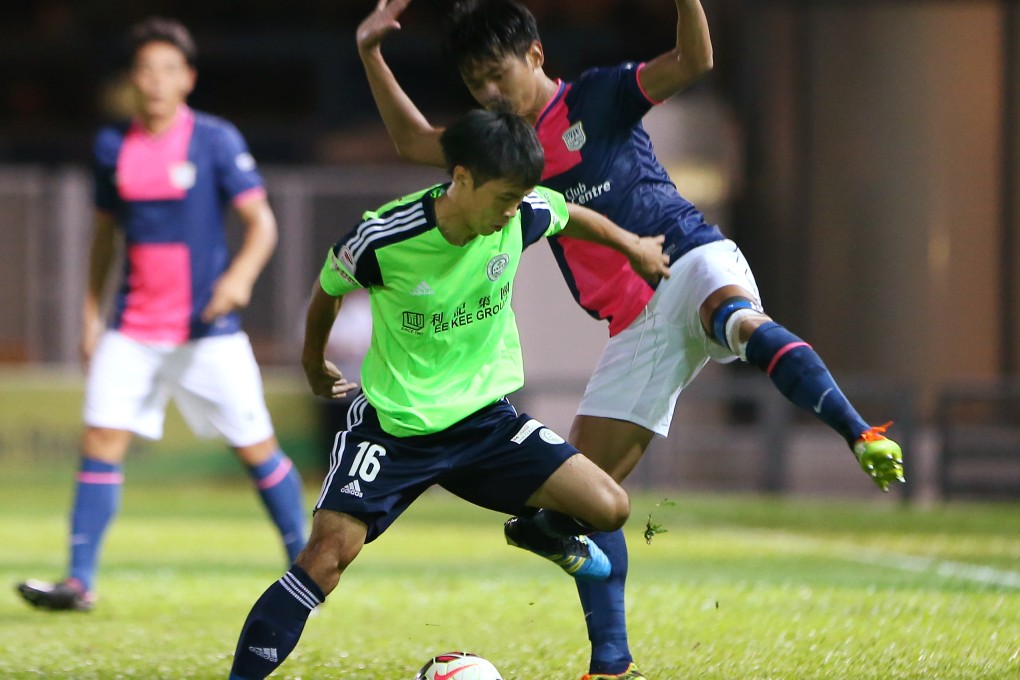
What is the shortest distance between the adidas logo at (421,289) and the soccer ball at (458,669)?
44.8 inches

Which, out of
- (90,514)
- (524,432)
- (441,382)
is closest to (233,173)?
(90,514)

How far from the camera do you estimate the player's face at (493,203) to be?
4.76 meters

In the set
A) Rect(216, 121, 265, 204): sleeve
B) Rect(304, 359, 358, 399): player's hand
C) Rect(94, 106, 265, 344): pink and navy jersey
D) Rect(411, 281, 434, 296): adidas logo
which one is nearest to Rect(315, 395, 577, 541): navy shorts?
Rect(304, 359, 358, 399): player's hand

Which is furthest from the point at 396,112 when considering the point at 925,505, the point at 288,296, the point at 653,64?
the point at 288,296

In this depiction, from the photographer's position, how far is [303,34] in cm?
2944

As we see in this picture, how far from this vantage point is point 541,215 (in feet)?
16.7

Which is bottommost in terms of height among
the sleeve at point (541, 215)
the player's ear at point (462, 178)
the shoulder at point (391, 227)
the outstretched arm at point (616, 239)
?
the outstretched arm at point (616, 239)

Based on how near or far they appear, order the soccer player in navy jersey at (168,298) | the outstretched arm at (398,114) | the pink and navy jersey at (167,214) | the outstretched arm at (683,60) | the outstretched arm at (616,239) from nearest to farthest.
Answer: the outstretched arm at (616,239)
the outstretched arm at (683,60)
the outstretched arm at (398,114)
the soccer player in navy jersey at (168,298)
the pink and navy jersey at (167,214)

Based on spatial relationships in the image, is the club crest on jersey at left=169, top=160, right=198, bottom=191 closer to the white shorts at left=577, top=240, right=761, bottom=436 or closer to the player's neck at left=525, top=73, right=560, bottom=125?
the player's neck at left=525, top=73, right=560, bottom=125

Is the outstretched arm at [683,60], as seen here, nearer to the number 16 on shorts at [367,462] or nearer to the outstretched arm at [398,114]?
the outstretched arm at [398,114]

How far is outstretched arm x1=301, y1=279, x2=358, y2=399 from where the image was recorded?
510 cm

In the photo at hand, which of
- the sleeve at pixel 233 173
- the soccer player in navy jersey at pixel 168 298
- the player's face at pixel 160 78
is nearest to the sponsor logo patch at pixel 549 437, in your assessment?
the soccer player in navy jersey at pixel 168 298

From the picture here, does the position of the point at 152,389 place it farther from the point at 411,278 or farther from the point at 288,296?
the point at 288,296

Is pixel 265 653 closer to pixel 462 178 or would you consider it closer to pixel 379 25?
pixel 462 178
